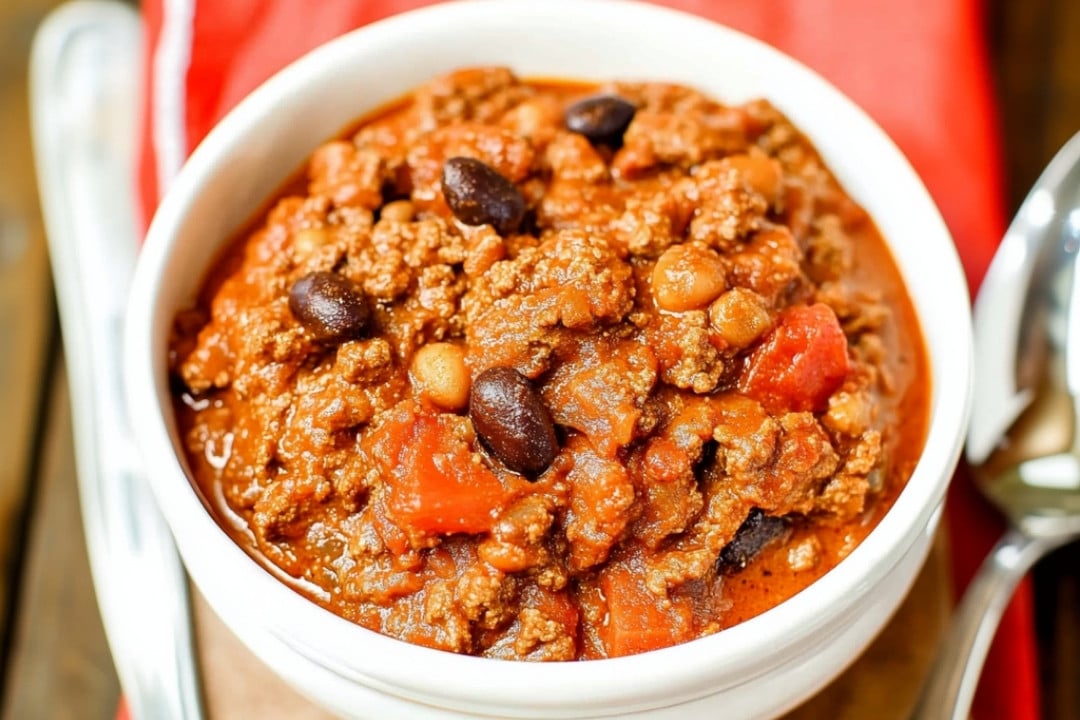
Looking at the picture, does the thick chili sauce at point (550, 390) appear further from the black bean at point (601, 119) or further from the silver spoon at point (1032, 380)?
the silver spoon at point (1032, 380)

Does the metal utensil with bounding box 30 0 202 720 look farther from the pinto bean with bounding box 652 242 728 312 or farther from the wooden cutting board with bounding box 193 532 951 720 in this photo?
the pinto bean with bounding box 652 242 728 312

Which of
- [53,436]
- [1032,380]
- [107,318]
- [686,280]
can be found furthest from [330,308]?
[53,436]

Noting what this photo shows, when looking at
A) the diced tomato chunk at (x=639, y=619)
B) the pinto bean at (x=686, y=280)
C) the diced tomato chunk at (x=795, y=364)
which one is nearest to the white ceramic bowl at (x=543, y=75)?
the diced tomato chunk at (x=639, y=619)

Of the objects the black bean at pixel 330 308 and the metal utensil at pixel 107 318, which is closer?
the black bean at pixel 330 308

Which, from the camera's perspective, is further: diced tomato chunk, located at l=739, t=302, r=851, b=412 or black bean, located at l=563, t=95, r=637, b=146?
black bean, located at l=563, t=95, r=637, b=146

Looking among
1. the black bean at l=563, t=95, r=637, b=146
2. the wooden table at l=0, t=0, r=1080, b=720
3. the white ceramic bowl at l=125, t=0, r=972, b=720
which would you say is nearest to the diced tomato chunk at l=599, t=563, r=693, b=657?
the white ceramic bowl at l=125, t=0, r=972, b=720
